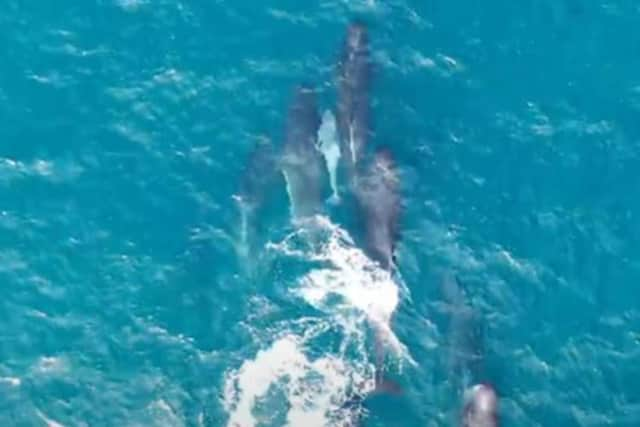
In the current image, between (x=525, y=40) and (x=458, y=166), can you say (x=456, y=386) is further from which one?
(x=525, y=40)

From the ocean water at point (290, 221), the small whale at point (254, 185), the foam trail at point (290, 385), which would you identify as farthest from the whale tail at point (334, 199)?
the foam trail at point (290, 385)

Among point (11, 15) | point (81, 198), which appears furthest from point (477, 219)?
point (11, 15)

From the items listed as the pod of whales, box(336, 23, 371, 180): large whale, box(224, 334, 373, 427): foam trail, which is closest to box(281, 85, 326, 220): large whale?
the pod of whales

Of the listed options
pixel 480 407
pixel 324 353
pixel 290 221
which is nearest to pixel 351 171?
pixel 290 221

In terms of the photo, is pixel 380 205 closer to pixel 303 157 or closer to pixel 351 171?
pixel 351 171

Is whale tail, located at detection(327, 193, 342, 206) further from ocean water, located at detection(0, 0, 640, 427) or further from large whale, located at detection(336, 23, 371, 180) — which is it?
large whale, located at detection(336, 23, 371, 180)

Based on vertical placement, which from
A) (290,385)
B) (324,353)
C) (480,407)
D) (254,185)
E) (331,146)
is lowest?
(290,385)
